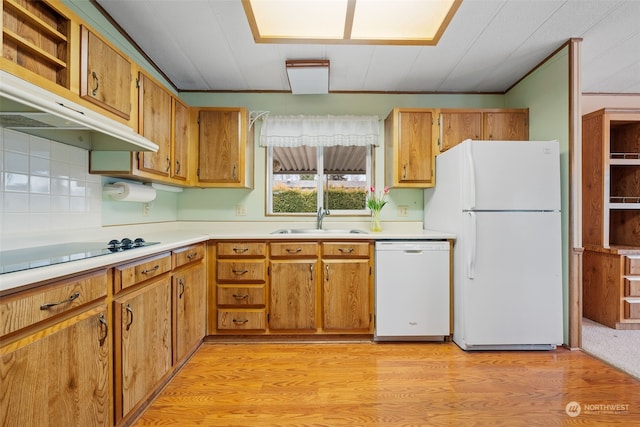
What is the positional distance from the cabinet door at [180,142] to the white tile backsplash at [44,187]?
57cm

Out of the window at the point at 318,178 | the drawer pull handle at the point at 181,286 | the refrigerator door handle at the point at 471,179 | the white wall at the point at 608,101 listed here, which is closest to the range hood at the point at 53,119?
the drawer pull handle at the point at 181,286

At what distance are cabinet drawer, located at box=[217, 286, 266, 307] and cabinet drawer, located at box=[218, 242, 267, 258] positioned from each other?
0.88ft

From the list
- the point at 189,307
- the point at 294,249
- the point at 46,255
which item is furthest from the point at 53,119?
the point at 294,249

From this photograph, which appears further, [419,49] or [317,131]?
[317,131]

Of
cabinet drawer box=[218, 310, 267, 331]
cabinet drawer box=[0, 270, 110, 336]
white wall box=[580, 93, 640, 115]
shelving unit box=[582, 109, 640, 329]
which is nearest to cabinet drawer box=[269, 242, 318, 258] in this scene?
cabinet drawer box=[218, 310, 267, 331]

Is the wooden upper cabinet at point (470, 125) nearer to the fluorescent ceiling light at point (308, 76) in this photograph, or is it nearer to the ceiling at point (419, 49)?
the ceiling at point (419, 49)

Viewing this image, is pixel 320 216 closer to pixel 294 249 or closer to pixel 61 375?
pixel 294 249

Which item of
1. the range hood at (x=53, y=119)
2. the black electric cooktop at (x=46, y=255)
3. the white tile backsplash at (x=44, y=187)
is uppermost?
the range hood at (x=53, y=119)

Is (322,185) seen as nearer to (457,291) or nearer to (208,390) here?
(457,291)

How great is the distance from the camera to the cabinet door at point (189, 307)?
1967 millimetres

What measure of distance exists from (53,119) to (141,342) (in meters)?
Result: 1.11

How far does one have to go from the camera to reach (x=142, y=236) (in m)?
2.33

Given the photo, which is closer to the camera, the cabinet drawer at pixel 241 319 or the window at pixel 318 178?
the cabinet drawer at pixel 241 319

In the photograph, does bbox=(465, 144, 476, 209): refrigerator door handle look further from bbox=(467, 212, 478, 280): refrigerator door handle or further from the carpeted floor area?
the carpeted floor area
